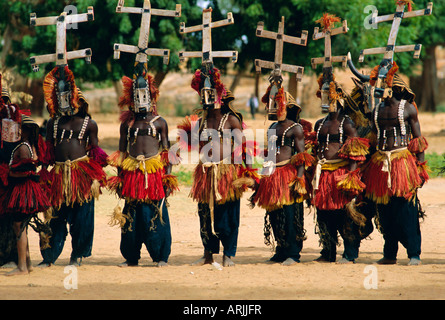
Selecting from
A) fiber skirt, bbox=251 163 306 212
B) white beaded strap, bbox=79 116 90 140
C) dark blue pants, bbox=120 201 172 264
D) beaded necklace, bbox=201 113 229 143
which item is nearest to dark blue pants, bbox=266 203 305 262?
fiber skirt, bbox=251 163 306 212

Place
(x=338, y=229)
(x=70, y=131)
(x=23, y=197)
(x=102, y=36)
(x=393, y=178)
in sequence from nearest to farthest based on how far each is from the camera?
1. (x=23, y=197)
2. (x=393, y=178)
3. (x=70, y=131)
4. (x=338, y=229)
5. (x=102, y=36)

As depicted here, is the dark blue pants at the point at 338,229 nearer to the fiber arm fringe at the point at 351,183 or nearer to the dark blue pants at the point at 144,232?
the fiber arm fringe at the point at 351,183

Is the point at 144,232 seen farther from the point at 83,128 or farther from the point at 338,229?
the point at 338,229

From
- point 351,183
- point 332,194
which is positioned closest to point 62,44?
point 332,194

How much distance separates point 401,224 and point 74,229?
372 centimetres

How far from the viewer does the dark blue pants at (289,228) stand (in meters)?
7.91

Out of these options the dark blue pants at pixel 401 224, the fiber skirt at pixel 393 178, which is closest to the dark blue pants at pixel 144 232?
the fiber skirt at pixel 393 178

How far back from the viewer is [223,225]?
7852mm

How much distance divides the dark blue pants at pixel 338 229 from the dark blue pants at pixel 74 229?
267 cm

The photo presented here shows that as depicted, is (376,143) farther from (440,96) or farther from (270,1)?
(440,96)

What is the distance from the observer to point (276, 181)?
7.78 meters

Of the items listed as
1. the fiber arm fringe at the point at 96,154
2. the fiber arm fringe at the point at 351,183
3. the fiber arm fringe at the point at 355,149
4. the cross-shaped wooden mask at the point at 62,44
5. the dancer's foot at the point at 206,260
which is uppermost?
the cross-shaped wooden mask at the point at 62,44

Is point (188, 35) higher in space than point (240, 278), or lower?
higher

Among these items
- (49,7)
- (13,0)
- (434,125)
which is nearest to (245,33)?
(49,7)
